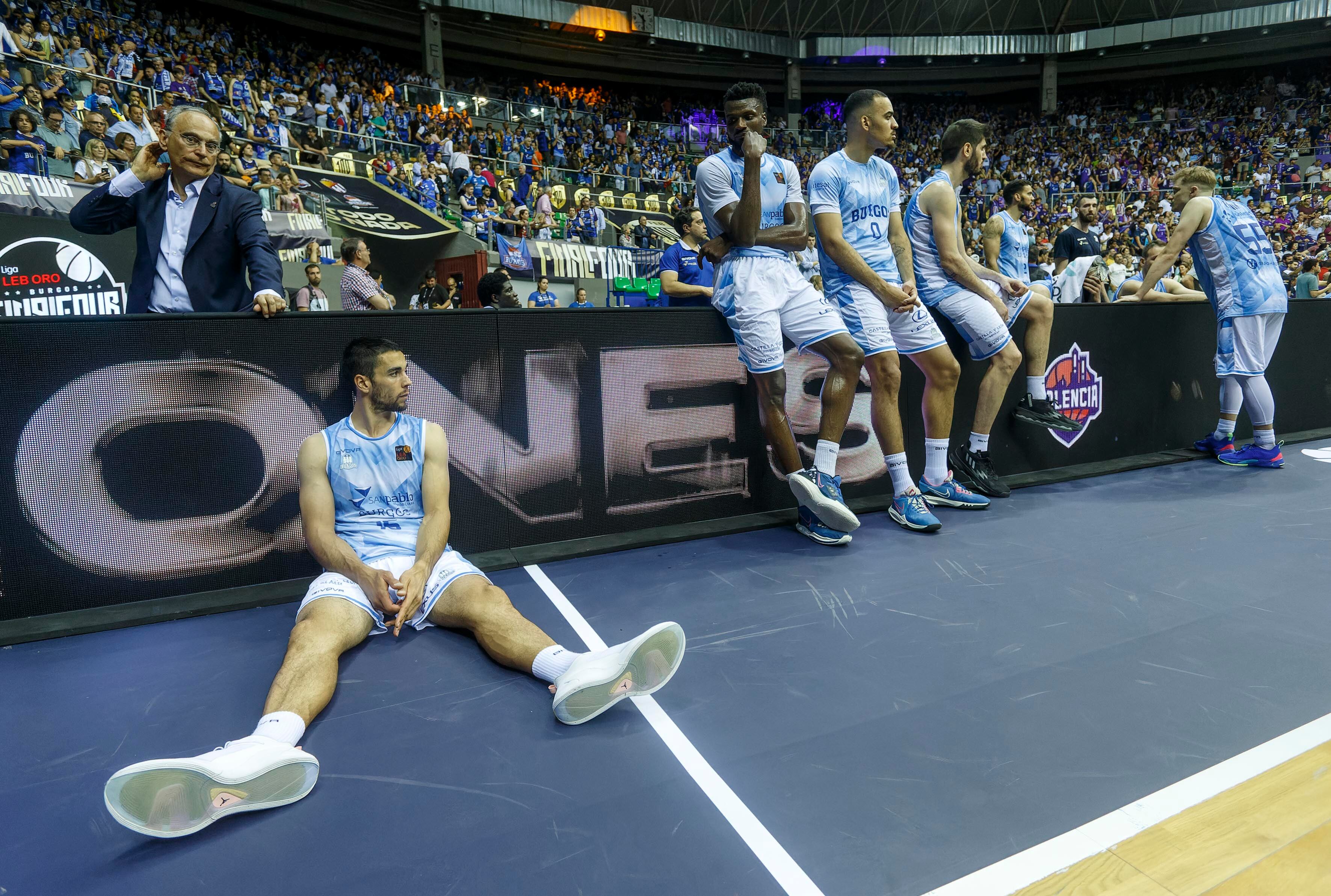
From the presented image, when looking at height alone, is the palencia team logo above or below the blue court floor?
above

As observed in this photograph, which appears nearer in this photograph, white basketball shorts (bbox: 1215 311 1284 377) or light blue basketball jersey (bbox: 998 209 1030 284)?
light blue basketball jersey (bbox: 998 209 1030 284)

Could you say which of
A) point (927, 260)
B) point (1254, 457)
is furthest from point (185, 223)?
point (1254, 457)

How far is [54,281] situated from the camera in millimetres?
7363

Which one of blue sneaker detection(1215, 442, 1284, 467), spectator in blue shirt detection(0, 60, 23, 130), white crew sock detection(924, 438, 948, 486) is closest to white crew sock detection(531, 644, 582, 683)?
white crew sock detection(924, 438, 948, 486)

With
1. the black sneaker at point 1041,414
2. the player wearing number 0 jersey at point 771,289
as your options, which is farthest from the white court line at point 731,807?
the black sneaker at point 1041,414

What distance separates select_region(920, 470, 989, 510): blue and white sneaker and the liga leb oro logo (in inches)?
44.9

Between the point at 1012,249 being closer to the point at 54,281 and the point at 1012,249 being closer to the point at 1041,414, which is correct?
the point at 1041,414

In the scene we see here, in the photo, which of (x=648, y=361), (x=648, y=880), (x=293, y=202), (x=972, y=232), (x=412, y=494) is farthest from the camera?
(x=972, y=232)

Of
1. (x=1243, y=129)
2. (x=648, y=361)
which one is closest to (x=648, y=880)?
(x=648, y=361)

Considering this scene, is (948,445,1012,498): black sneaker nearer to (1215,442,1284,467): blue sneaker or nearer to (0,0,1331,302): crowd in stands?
(1215,442,1284,467): blue sneaker

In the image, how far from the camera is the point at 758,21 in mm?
27078

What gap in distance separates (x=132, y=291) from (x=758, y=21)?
93.1 feet

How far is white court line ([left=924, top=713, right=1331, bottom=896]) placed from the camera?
1400 millimetres

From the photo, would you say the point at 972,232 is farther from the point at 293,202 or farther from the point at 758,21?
the point at 293,202
